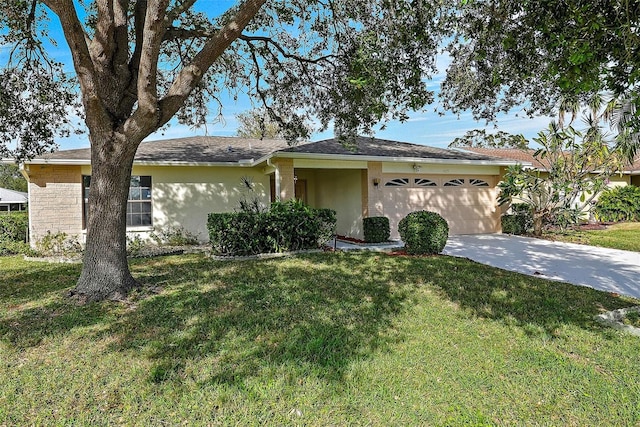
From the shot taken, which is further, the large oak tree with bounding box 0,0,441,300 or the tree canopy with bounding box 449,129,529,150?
the tree canopy with bounding box 449,129,529,150

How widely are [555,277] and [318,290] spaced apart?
16.3 ft

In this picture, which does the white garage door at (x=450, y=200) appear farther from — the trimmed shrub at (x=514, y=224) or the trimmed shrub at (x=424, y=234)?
the trimmed shrub at (x=424, y=234)

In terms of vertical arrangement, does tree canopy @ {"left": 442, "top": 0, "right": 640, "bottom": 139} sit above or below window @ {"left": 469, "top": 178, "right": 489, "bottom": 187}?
above

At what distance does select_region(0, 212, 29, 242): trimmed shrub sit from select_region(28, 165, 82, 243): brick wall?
4.33ft

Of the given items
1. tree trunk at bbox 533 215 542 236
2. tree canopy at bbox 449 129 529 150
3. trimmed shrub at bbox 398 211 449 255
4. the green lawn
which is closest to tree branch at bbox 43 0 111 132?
trimmed shrub at bbox 398 211 449 255

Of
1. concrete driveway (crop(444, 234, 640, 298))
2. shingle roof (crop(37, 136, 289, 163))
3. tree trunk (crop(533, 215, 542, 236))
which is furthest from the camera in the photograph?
tree trunk (crop(533, 215, 542, 236))

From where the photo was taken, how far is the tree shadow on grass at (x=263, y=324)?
375 centimetres

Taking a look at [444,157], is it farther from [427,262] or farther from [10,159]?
[10,159]

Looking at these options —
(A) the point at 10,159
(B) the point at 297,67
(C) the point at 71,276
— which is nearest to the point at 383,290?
(C) the point at 71,276

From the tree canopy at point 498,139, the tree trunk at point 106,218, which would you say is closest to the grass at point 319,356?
the tree trunk at point 106,218

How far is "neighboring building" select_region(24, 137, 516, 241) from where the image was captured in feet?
38.1

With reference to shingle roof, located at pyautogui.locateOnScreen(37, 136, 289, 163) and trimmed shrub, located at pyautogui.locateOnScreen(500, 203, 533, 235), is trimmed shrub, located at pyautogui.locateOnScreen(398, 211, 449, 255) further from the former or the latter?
trimmed shrub, located at pyautogui.locateOnScreen(500, 203, 533, 235)

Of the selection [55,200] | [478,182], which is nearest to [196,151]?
[55,200]

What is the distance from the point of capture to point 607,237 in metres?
13.1
